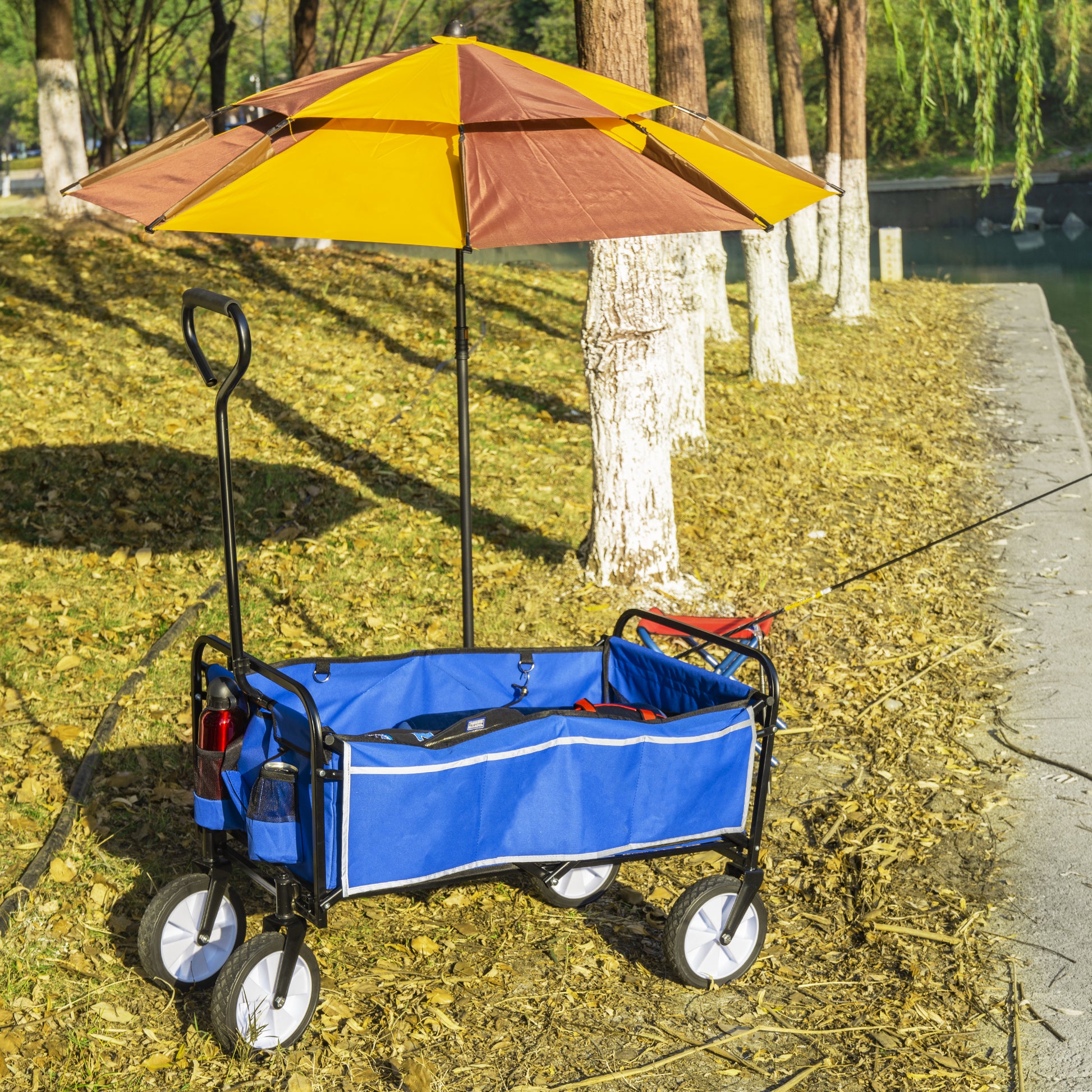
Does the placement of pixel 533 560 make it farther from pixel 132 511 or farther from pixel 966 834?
pixel 966 834

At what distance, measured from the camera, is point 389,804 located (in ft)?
10.9

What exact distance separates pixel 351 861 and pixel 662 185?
8.33ft

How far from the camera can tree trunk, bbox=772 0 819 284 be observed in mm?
20281

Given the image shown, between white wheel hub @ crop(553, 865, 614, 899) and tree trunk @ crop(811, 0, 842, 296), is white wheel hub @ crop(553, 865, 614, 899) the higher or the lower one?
the lower one

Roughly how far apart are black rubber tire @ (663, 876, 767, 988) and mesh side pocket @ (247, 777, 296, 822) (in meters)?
1.32

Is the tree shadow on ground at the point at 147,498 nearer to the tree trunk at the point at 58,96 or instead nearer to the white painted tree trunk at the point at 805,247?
the tree trunk at the point at 58,96

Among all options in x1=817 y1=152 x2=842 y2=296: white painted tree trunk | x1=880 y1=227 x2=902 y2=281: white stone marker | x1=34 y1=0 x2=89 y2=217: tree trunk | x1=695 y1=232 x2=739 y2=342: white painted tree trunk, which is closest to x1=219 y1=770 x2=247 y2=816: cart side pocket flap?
x1=695 y1=232 x2=739 y2=342: white painted tree trunk

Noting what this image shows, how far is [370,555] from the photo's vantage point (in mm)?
8023

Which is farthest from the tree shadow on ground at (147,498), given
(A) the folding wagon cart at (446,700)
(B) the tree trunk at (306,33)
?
(B) the tree trunk at (306,33)

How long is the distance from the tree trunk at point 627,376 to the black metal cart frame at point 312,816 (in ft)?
10.1

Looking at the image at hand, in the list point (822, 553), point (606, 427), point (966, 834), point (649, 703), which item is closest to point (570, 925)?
point (649, 703)

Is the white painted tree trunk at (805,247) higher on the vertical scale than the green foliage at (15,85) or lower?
lower

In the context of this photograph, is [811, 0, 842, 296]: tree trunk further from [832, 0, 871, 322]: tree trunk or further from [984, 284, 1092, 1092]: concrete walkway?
[984, 284, 1092, 1092]: concrete walkway

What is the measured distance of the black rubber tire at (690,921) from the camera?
12.8 feet
